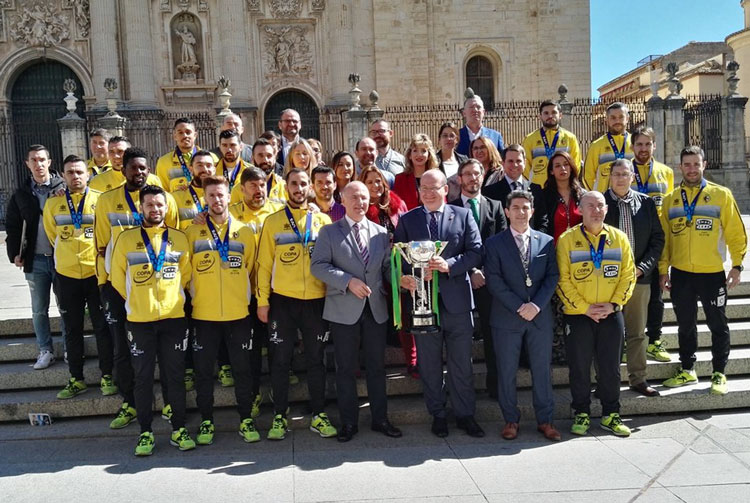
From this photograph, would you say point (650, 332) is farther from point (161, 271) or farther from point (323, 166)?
point (161, 271)

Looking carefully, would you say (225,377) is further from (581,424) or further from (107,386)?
(581,424)

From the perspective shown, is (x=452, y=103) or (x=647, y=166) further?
(x=452, y=103)

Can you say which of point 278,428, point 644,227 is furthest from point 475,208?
point 278,428

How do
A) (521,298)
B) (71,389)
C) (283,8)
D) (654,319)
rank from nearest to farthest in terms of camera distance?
(521,298), (71,389), (654,319), (283,8)

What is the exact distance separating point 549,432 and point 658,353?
1886 mm

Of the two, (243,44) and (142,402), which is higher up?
(243,44)

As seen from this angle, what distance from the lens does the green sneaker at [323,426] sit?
5.68 meters

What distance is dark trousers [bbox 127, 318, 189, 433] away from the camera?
5406 millimetres

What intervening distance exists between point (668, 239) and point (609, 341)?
1.47 metres

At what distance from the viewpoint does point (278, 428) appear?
5.68 meters

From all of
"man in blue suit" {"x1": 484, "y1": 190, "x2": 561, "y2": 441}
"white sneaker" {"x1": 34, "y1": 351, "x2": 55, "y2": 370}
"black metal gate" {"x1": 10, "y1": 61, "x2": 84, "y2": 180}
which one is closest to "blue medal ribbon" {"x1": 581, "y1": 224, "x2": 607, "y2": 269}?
"man in blue suit" {"x1": 484, "y1": 190, "x2": 561, "y2": 441}

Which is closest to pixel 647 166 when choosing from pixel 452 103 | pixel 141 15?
pixel 452 103

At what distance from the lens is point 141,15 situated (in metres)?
22.8

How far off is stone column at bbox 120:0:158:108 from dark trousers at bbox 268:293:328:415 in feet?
64.0
